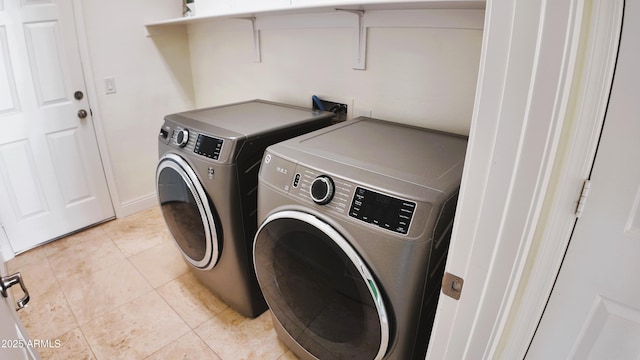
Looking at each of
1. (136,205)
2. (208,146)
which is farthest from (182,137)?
(136,205)

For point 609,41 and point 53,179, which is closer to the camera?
point 609,41

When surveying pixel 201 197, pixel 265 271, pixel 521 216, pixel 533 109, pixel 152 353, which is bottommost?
pixel 152 353

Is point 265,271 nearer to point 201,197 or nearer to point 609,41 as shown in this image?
point 201,197

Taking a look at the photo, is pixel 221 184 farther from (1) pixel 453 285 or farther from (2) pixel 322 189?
(1) pixel 453 285

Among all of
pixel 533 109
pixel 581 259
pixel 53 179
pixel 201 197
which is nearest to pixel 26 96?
pixel 53 179

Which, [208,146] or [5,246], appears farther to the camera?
[5,246]

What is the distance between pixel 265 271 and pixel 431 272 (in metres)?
0.64

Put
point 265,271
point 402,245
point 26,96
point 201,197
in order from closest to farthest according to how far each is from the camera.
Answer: point 402,245, point 265,271, point 201,197, point 26,96

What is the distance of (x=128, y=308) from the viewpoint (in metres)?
1.77

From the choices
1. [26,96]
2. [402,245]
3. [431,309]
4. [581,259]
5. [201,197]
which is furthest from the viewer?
[26,96]

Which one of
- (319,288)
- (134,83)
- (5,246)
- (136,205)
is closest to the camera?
(319,288)

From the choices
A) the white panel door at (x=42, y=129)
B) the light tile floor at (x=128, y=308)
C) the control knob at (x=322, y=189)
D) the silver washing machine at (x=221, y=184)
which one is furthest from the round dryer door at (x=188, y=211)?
the white panel door at (x=42, y=129)

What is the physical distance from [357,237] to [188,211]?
3.14 feet

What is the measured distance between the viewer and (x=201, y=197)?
1.42 metres
